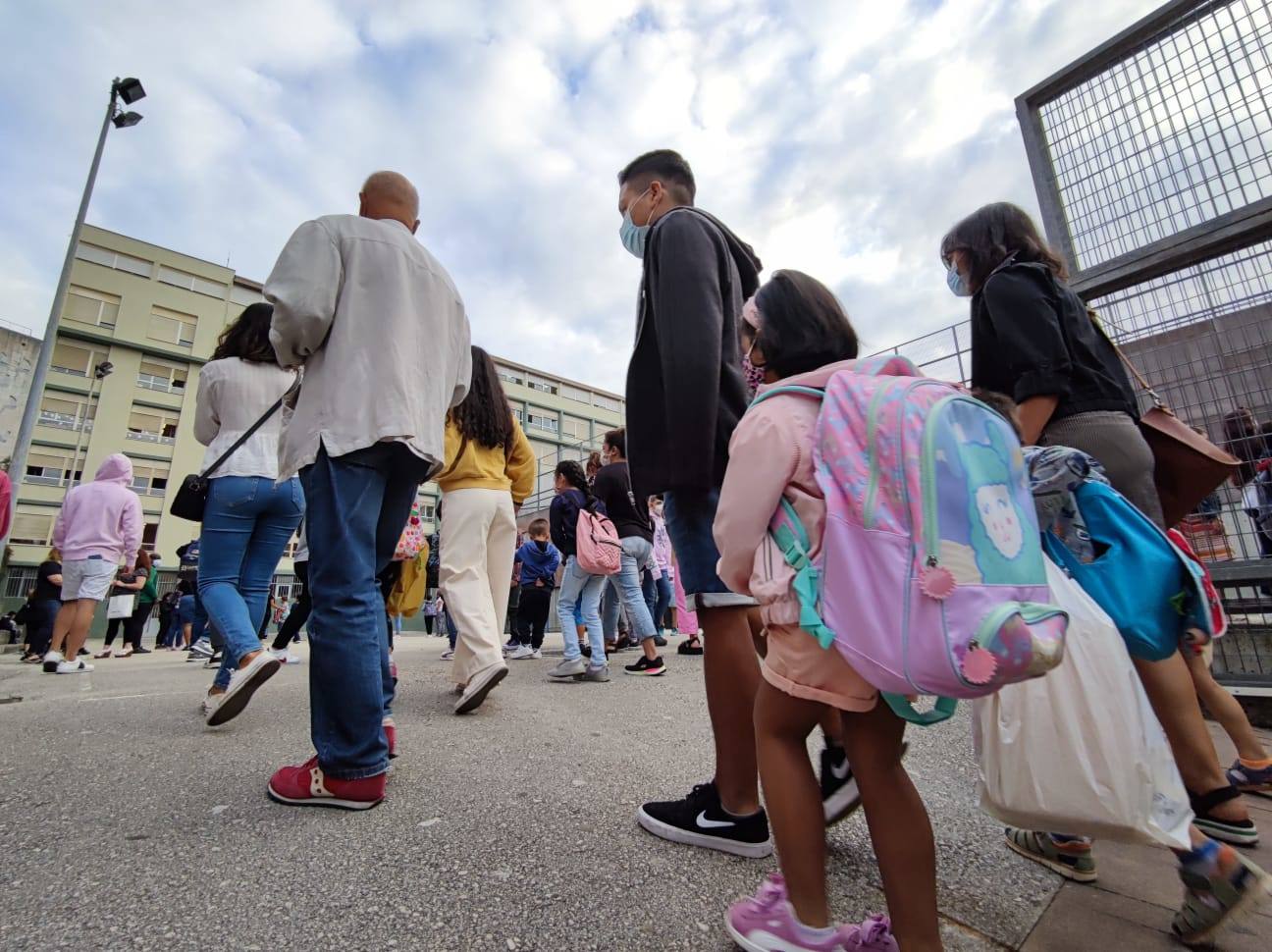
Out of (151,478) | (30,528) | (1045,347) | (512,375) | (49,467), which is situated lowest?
(1045,347)

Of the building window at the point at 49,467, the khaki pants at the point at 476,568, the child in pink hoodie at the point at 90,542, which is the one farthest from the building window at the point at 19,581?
the khaki pants at the point at 476,568

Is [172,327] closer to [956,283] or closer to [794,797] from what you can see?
[956,283]

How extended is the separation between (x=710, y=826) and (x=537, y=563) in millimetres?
5324

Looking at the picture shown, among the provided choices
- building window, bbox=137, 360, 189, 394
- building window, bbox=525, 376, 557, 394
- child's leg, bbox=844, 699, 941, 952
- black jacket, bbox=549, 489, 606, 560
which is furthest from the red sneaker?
building window, bbox=525, 376, 557, 394

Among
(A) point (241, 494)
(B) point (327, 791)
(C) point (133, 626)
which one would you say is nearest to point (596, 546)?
(A) point (241, 494)

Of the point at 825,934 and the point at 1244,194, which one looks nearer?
the point at 825,934

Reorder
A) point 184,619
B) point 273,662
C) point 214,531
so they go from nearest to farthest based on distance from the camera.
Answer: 1. point 273,662
2. point 214,531
3. point 184,619

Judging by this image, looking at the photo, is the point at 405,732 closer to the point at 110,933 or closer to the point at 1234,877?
the point at 110,933

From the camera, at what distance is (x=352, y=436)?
190cm

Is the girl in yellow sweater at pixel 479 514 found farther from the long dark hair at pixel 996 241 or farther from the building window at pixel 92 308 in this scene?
the building window at pixel 92 308

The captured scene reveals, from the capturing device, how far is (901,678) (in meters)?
0.95

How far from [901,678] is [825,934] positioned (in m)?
0.51

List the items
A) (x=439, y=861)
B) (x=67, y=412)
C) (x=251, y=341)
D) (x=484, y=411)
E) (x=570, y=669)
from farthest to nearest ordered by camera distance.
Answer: (x=67, y=412) < (x=570, y=669) < (x=484, y=411) < (x=251, y=341) < (x=439, y=861)

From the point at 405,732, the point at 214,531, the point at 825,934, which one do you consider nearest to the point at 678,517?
the point at 825,934
